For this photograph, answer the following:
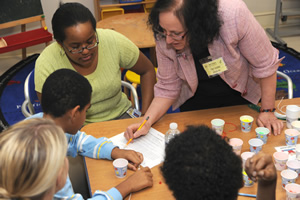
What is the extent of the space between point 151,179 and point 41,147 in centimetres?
63

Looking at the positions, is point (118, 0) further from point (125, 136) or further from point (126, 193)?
point (126, 193)

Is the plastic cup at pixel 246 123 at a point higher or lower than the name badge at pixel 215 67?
lower

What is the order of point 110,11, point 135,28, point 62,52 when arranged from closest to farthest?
point 62,52
point 135,28
point 110,11

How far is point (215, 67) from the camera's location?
194 cm

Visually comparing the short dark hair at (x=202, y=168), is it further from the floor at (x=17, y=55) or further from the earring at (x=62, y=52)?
the floor at (x=17, y=55)

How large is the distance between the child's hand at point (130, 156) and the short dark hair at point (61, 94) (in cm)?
29

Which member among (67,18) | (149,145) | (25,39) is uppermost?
(67,18)

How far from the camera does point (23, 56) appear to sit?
16.6 feet

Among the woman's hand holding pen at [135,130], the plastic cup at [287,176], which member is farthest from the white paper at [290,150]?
the woman's hand holding pen at [135,130]

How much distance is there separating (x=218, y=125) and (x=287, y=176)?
1.56 ft

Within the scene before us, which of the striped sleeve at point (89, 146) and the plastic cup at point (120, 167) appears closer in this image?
the plastic cup at point (120, 167)

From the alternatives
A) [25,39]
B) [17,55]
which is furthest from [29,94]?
[17,55]

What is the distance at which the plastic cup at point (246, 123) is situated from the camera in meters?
1.90

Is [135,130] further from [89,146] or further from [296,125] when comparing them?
[296,125]
